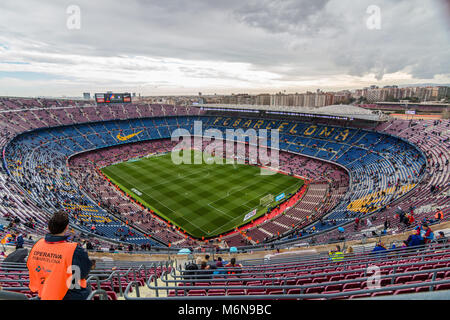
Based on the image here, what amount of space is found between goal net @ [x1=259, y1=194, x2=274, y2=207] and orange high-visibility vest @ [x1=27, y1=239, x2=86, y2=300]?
32019 mm

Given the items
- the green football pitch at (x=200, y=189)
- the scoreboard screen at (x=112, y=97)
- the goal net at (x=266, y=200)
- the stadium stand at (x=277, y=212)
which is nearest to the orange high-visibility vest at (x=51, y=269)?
the stadium stand at (x=277, y=212)

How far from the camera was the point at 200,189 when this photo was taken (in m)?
38.7

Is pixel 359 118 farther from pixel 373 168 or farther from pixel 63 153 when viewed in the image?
pixel 63 153

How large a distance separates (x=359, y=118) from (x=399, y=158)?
1682 centimetres

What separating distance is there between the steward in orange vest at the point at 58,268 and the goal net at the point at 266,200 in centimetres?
3192

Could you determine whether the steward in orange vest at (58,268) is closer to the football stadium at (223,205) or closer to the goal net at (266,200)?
the football stadium at (223,205)

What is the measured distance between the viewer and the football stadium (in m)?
5.17

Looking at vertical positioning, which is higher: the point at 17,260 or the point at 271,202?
the point at 17,260

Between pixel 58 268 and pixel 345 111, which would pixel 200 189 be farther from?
pixel 345 111

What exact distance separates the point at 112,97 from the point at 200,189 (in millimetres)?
54760

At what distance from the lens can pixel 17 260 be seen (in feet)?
27.1

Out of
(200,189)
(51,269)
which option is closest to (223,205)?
(200,189)

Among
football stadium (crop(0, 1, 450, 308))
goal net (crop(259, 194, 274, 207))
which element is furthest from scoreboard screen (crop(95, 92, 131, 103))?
goal net (crop(259, 194, 274, 207))
